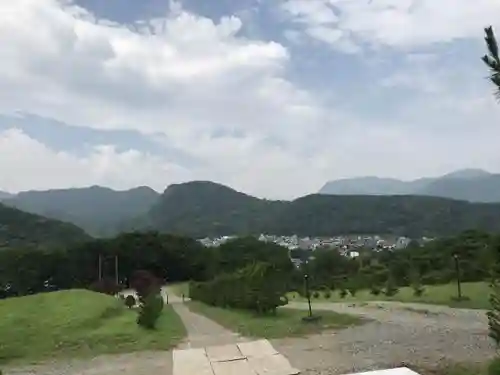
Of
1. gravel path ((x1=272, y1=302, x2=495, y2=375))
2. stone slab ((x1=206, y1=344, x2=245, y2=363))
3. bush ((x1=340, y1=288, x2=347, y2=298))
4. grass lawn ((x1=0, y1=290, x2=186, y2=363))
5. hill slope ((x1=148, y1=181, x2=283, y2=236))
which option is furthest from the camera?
hill slope ((x1=148, y1=181, x2=283, y2=236))

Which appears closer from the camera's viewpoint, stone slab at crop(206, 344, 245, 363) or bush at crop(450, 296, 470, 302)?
stone slab at crop(206, 344, 245, 363)

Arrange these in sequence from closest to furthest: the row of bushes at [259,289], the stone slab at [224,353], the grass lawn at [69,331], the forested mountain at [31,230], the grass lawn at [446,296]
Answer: the stone slab at [224,353], the grass lawn at [69,331], the row of bushes at [259,289], the grass lawn at [446,296], the forested mountain at [31,230]

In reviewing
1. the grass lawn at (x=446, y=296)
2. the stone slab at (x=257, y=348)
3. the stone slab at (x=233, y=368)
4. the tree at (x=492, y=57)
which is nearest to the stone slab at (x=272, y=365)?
the stone slab at (x=233, y=368)

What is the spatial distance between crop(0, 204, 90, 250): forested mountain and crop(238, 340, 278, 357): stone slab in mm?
55387

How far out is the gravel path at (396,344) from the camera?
9984mm

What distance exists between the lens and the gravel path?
9984mm

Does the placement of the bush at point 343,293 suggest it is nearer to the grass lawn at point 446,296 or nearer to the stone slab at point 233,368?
the grass lawn at point 446,296

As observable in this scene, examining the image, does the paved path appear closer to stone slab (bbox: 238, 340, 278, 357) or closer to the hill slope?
stone slab (bbox: 238, 340, 278, 357)

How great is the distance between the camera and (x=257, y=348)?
11.9 m

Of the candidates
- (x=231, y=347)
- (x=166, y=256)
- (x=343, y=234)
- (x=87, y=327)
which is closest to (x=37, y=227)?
(x=166, y=256)

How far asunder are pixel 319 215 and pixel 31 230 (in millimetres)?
44057

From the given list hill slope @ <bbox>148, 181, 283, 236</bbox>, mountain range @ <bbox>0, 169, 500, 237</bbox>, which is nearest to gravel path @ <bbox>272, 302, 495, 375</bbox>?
mountain range @ <bbox>0, 169, 500, 237</bbox>

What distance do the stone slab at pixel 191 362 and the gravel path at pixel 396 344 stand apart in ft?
5.13

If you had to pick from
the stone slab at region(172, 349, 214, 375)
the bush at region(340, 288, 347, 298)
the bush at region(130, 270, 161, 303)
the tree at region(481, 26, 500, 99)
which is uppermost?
the tree at region(481, 26, 500, 99)
